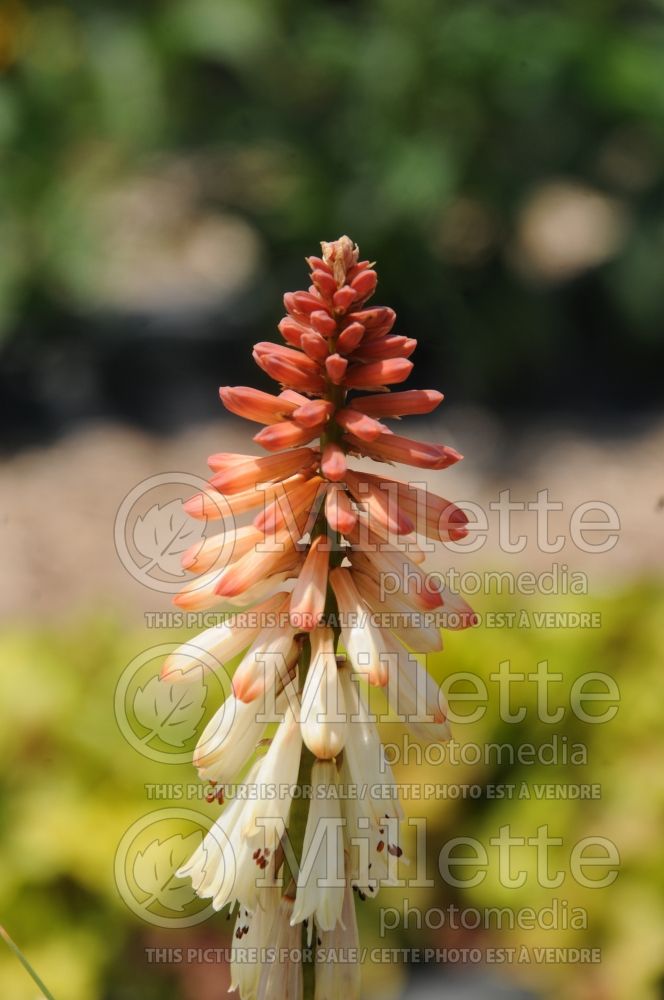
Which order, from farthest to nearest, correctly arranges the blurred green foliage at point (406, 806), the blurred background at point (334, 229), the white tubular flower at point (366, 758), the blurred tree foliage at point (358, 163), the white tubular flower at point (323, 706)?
1. the blurred tree foliage at point (358, 163)
2. the blurred background at point (334, 229)
3. the blurred green foliage at point (406, 806)
4. the white tubular flower at point (366, 758)
5. the white tubular flower at point (323, 706)

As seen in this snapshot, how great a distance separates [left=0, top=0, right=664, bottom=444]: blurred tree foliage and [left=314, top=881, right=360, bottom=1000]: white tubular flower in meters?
7.17

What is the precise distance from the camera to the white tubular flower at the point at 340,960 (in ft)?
7.02

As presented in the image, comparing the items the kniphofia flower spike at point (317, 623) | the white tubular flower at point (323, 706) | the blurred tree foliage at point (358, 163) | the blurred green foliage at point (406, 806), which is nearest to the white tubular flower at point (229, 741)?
the kniphofia flower spike at point (317, 623)

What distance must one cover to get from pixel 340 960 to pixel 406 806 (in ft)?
7.32

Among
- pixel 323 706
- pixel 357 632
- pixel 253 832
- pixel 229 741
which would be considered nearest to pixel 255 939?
pixel 253 832

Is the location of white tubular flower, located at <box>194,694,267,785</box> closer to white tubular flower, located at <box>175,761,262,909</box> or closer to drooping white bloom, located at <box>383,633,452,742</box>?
white tubular flower, located at <box>175,761,262,909</box>

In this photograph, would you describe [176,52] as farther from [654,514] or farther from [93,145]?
[654,514]

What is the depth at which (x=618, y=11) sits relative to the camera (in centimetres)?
973

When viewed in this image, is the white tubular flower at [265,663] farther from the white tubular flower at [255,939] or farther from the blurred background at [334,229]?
the blurred background at [334,229]

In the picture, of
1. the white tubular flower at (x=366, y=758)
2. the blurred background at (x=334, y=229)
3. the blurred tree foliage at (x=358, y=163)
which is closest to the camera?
the white tubular flower at (x=366, y=758)

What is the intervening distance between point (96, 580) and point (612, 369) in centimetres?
489

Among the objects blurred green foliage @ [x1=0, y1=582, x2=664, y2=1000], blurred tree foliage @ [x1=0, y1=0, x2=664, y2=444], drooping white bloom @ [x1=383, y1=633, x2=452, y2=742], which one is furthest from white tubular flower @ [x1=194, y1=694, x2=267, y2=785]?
blurred tree foliage @ [x1=0, y1=0, x2=664, y2=444]

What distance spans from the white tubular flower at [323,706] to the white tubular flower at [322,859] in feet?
0.23

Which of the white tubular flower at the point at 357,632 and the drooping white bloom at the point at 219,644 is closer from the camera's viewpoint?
the white tubular flower at the point at 357,632
